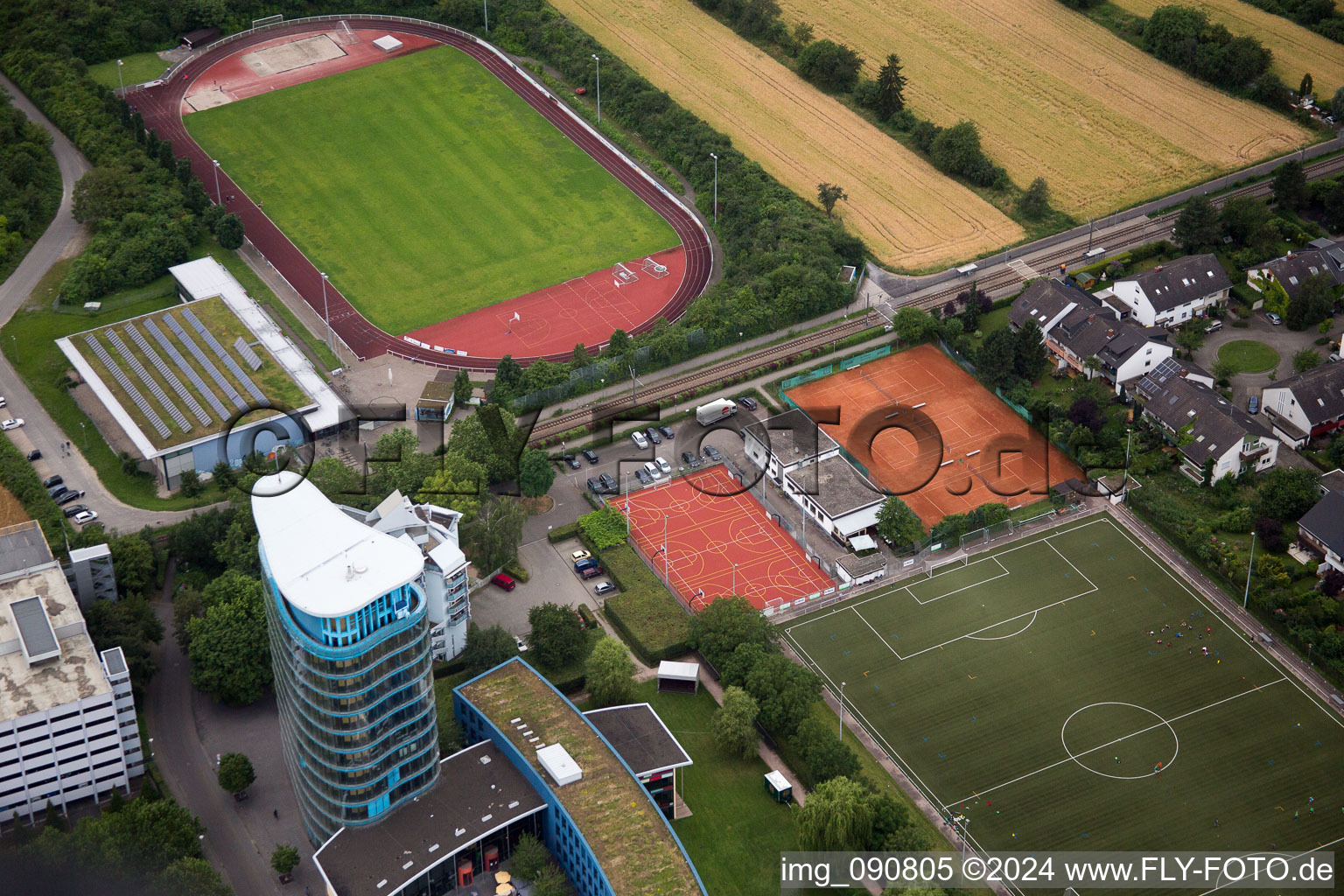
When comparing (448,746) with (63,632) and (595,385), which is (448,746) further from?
(595,385)

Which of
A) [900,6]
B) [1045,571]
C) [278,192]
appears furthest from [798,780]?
[900,6]

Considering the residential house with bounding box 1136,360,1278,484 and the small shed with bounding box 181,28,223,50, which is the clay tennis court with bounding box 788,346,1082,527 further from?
the small shed with bounding box 181,28,223,50

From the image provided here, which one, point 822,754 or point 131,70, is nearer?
point 822,754

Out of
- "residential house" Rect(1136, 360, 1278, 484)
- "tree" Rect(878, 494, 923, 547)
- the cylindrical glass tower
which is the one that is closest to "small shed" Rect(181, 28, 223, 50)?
the cylindrical glass tower

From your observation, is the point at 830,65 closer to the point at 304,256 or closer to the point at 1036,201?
the point at 1036,201

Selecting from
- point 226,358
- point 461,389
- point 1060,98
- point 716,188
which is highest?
point 1060,98

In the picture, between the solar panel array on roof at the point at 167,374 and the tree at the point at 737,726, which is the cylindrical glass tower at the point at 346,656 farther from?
the solar panel array on roof at the point at 167,374

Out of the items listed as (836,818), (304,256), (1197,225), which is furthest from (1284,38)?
(836,818)
